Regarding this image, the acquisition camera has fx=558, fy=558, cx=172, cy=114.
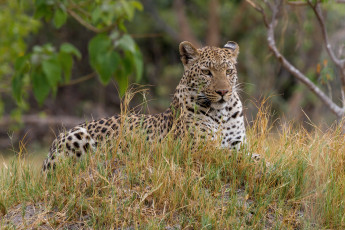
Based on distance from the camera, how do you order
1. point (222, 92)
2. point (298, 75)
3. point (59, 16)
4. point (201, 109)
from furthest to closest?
point (298, 75) < point (201, 109) < point (222, 92) < point (59, 16)

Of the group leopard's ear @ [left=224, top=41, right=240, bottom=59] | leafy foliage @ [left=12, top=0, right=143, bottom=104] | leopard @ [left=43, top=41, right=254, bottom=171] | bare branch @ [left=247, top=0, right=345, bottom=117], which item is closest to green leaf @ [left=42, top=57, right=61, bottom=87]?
leafy foliage @ [left=12, top=0, right=143, bottom=104]

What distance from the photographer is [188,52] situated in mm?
6676

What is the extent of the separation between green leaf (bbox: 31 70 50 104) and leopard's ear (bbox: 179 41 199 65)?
310 centimetres

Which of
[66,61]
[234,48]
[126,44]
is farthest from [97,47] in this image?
[234,48]

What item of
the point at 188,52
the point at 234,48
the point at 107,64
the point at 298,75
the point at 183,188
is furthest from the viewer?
the point at 298,75

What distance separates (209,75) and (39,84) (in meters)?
3.08

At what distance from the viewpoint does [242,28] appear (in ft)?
71.3

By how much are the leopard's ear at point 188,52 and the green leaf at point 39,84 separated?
10.2 feet

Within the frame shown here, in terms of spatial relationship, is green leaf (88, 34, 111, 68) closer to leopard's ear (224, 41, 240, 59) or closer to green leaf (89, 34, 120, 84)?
green leaf (89, 34, 120, 84)

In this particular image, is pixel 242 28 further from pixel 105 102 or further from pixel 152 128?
pixel 152 128

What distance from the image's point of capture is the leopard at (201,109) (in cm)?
623

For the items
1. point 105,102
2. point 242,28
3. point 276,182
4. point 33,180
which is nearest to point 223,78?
point 276,182

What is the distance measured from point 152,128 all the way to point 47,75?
118 inches

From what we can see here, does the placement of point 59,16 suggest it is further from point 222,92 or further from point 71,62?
point 222,92
